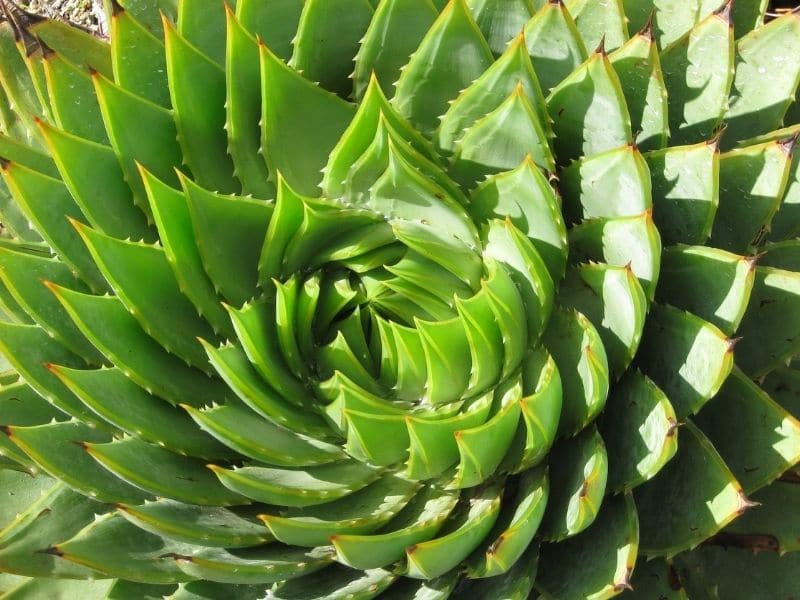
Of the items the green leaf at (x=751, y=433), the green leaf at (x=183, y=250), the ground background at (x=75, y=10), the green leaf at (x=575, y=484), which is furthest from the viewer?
the ground background at (x=75, y=10)

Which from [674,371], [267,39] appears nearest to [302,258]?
[267,39]

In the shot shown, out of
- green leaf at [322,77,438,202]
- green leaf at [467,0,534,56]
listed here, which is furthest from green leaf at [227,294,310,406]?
green leaf at [467,0,534,56]

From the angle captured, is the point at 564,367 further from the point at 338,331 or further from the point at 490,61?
the point at 490,61

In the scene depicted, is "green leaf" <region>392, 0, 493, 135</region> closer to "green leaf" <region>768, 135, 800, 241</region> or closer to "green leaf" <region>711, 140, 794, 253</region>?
"green leaf" <region>711, 140, 794, 253</region>

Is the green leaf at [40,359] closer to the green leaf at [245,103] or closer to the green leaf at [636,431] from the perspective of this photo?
the green leaf at [245,103]

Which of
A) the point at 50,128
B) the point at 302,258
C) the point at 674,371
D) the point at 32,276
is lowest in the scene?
the point at 674,371

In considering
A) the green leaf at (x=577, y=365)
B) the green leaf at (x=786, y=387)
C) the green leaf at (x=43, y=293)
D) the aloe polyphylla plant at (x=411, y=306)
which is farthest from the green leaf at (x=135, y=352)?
the green leaf at (x=786, y=387)
